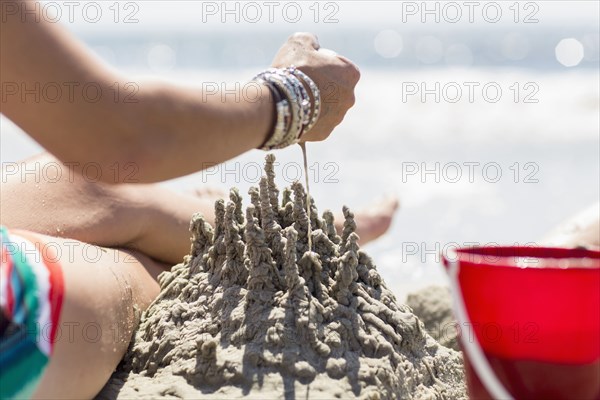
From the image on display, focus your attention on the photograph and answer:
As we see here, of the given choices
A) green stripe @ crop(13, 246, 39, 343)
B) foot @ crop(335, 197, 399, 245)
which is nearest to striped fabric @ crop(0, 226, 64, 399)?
green stripe @ crop(13, 246, 39, 343)

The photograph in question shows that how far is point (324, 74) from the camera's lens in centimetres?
190

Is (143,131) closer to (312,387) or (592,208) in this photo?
(312,387)

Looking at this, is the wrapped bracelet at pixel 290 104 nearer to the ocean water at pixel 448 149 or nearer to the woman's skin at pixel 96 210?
the ocean water at pixel 448 149

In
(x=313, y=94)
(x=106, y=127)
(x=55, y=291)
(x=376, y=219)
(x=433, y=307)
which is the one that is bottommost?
(x=433, y=307)

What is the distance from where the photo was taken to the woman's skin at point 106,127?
1.45 m

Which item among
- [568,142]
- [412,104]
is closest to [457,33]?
[412,104]

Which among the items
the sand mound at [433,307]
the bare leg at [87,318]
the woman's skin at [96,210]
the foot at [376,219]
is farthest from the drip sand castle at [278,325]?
the foot at [376,219]

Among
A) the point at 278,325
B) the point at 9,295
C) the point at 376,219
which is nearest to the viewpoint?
the point at 9,295

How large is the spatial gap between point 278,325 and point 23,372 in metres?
0.58

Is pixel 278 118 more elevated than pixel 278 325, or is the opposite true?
pixel 278 118

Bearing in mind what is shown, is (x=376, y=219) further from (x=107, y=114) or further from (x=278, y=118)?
(x=107, y=114)

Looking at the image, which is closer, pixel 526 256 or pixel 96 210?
pixel 526 256

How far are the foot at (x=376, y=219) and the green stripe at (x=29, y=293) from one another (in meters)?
2.54

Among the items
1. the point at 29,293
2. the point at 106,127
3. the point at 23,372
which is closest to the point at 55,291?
the point at 29,293
